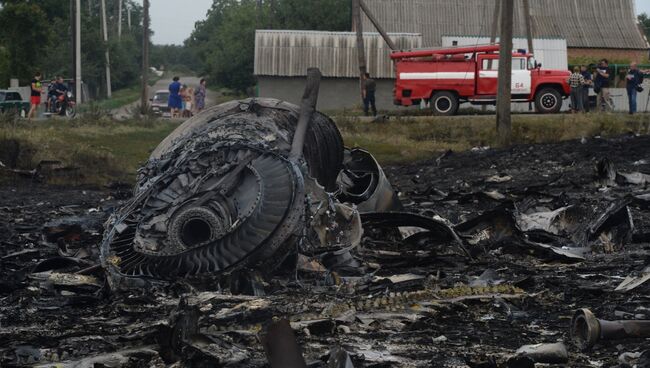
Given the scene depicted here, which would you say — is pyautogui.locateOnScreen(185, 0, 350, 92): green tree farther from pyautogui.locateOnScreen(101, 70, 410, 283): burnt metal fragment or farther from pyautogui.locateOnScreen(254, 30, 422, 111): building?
pyautogui.locateOnScreen(101, 70, 410, 283): burnt metal fragment

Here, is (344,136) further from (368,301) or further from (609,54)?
(609,54)

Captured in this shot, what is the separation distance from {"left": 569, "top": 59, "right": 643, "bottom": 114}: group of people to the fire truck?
34.3 inches

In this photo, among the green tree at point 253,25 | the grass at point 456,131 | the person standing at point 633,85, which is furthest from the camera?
the green tree at point 253,25

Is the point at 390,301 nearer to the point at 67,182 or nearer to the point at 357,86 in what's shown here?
the point at 67,182

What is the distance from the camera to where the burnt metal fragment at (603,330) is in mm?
5715

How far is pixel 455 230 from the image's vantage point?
33.2ft

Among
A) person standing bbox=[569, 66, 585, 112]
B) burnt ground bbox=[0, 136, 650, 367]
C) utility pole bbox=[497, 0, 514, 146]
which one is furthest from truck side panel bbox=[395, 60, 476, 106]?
burnt ground bbox=[0, 136, 650, 367]

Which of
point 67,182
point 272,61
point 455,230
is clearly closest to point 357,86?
point 272,61

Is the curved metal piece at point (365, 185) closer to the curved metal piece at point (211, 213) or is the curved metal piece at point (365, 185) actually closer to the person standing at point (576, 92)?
the curved metal piece at point (211, 213)

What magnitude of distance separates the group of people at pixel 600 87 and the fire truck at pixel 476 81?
872 mm

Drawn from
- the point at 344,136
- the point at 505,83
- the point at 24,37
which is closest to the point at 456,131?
the point at 505,83

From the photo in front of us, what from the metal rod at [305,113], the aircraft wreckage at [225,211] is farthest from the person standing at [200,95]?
the aircraft wreckage at [225,211]

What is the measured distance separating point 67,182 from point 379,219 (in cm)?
977

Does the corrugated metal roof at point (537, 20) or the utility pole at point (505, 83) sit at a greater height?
the corrugated metal roof at point (537, 20)
